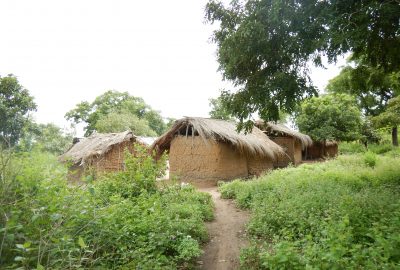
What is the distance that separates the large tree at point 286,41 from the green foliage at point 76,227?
3.36 meters

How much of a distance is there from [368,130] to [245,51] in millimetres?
25563

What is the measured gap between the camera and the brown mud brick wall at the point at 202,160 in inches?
514

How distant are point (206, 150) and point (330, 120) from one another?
14.6 metres

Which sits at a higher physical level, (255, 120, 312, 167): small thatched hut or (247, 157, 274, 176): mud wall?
(255, 120, 312, 167): small thatched hut

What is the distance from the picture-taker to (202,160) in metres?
13.3

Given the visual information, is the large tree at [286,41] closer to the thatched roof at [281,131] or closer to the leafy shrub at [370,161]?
the leafy shrub at [370,161]

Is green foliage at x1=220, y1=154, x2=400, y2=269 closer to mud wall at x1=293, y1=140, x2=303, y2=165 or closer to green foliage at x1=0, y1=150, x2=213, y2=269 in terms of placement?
green foliage at x1=0, y1=150, x2=213, y2=269

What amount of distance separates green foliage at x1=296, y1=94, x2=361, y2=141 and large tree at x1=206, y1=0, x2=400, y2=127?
1642 centimetres

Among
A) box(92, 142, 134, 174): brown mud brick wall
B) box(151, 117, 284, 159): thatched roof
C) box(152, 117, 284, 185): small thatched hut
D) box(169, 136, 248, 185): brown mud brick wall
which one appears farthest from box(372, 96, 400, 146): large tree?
box(92, 142, 134, 174): brown mud brick wall

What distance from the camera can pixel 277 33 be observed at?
6.57 meters

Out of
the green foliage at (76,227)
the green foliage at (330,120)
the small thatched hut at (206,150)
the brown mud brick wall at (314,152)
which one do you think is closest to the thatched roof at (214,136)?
the small thatched hut at (206,150)

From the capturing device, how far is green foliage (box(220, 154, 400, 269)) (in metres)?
3.53

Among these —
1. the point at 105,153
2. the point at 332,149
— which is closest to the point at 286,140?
the point at 332,149

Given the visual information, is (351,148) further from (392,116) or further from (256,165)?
(256,165)
